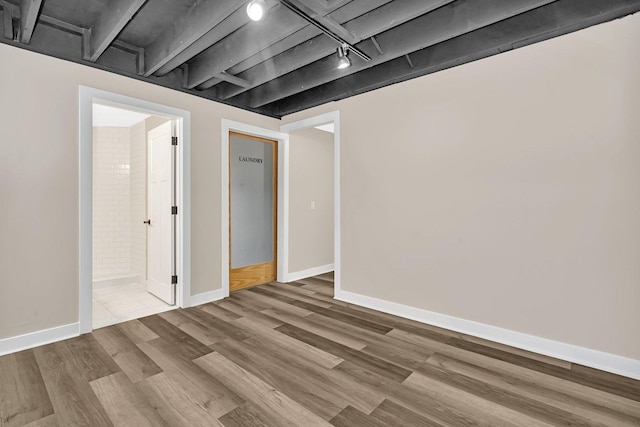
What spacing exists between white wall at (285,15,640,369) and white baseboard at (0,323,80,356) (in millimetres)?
3031

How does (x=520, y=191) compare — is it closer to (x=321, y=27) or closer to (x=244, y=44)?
(x=321, y=27)

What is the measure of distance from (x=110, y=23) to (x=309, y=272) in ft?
13.0

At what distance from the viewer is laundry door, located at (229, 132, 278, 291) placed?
4.29m

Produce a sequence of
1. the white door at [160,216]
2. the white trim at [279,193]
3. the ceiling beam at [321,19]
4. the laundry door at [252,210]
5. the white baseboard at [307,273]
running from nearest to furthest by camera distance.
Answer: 1. the ceiling beam at [321,19]
2. the white door at [160,216]
3. the white trim at [279,193]
4. the laundry door at [252,210]
5. the white baseboard at [307,273]

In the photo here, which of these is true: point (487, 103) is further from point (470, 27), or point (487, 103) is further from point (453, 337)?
point (453, 337)

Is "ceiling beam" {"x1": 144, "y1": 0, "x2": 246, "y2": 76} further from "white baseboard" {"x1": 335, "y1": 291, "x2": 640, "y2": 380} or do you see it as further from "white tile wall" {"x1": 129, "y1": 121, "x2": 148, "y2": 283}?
"white baseboard" {"x1": 335, "y1": 291, "x2": 640, "y2": 380}

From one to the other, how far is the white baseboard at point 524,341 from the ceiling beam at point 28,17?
3.92 m

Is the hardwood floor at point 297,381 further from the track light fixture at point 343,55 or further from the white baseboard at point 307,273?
the track light fixture at point 343,55

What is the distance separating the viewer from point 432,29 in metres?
2.59

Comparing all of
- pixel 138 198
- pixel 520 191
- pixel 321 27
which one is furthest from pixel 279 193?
pixel 520 191

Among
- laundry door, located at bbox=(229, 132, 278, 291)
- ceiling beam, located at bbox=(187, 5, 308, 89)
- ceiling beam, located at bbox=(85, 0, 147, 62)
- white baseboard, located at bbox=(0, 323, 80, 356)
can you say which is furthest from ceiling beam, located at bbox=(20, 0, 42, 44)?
white baseboard, located at bbox=(0, 323, 80, 356)

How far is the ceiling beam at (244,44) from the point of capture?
8.18ft

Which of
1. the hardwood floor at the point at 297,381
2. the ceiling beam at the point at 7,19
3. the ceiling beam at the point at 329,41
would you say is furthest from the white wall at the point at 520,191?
the ceiling beam at the point at 7,19

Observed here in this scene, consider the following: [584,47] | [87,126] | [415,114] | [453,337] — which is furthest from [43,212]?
[584,47]
